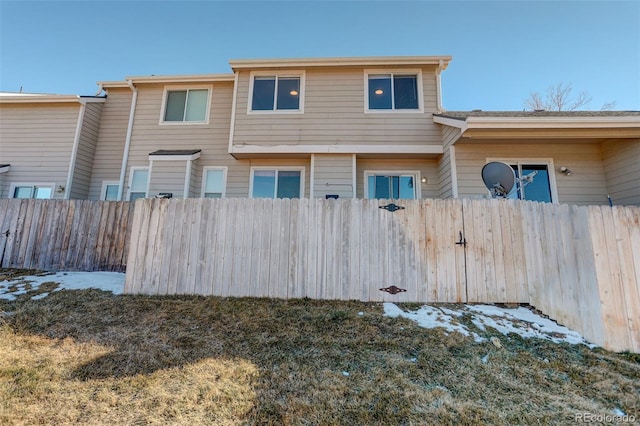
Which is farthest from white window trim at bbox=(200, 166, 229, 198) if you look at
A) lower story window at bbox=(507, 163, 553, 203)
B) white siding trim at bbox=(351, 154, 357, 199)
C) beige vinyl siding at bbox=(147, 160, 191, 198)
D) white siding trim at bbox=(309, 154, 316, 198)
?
lower story window at bbox=(507, 163, 553, 203)

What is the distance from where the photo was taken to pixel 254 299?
479cm

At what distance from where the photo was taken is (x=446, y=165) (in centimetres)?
793

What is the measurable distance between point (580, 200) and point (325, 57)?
8.07 m

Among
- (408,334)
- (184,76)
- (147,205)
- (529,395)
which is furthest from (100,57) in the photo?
(529,395)

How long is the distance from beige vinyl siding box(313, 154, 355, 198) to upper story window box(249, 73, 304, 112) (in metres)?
1.89

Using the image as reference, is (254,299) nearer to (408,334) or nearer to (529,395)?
(408,334)

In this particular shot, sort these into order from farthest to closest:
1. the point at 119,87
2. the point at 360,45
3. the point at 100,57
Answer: the point at 100,57
the point at 360,45
the point at 119,87

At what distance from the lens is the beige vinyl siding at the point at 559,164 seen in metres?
7.47

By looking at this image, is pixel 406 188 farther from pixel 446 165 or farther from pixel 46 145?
pixel 46 145

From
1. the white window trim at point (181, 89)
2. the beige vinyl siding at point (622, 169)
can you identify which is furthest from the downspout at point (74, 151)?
the beige vinyl siding at point (622, 169)

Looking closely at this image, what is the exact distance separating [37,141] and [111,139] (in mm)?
2412

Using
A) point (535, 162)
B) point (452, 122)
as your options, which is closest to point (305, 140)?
point (452, 122)

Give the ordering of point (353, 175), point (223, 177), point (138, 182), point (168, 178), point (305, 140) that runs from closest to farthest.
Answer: point (353, 175) → point (305, 140) → point (168, 178) → point (223, 177) → point (138, 182)

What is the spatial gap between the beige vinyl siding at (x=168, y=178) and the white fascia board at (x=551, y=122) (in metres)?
8.27
